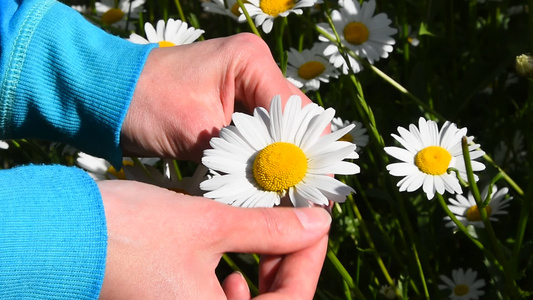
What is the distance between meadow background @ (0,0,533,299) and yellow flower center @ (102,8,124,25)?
49 millimetres

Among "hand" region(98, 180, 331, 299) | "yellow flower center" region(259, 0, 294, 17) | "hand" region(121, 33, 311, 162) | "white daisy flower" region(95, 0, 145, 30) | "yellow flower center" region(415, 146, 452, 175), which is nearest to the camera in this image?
"hand" region(98, 180, 331, 299)

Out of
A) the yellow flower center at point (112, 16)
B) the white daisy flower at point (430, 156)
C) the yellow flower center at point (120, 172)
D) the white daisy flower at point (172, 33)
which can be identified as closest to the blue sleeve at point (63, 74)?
the yellow flower center at point (120, 172)

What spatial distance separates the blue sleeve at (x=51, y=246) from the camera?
0.78m

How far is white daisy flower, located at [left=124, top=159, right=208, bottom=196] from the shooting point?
104cm

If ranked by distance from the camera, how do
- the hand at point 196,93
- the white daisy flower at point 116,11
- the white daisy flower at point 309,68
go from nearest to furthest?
1. the hand at point 196,93
2. the white daisy flower at point 309,68
3. the white daisy flower at point 116,11

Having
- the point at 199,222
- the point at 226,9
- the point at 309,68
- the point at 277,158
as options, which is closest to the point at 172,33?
the point at 226,9

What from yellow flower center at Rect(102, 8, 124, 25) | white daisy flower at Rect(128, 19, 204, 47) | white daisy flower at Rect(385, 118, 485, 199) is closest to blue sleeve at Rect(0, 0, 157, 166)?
white daisy flower at Rect(128, 19, 204, 47)

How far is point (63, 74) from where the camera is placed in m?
1.08

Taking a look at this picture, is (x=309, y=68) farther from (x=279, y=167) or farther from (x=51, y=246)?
(x=51, y=246)

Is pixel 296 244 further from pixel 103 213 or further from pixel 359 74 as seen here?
pixel 359 74

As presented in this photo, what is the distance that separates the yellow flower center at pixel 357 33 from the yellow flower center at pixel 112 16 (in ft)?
1.93

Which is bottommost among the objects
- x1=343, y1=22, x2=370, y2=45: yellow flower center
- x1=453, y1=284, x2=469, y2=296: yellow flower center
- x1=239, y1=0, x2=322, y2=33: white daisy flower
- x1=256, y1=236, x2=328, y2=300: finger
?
x1=453, y1=284, x2=469, y2=296: yellow flower center

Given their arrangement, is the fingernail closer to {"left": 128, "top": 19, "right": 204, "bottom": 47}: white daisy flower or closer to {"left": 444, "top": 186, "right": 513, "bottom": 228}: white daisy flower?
{"left": 444, "top": 186, "right": 513, "bottom": 228}: white daisy flower

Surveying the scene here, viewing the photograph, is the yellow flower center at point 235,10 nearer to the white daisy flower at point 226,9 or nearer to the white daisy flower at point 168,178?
the white daisy flower at point 226,9
